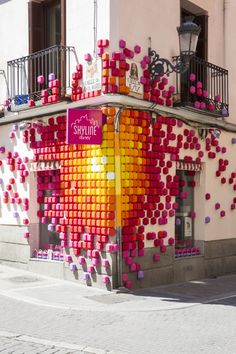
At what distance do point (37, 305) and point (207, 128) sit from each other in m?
6.02

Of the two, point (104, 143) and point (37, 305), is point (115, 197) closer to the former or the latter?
point (104, 143)

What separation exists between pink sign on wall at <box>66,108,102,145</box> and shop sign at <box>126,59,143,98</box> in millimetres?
874

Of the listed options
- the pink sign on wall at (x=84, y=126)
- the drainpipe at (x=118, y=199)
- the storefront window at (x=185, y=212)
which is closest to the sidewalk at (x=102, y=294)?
the drainpipe at (x=118, y=199)

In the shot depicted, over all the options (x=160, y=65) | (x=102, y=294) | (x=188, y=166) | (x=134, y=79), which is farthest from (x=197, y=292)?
(x=160, y=65)

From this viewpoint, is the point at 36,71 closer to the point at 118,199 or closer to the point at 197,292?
the point at 118,199

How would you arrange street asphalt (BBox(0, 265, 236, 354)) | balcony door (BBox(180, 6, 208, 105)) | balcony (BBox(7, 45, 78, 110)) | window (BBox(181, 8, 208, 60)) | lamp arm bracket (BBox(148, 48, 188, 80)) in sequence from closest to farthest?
street asphalt (BBox(0, 265, 236, 354))
lamp arm bracket (BBox(148, 48, 188, 80))
balcony (BBox(7, 45, 78, 110))
balcony door (BBox(180, 6, 208, 105))
window (BBox(181, 8, 208, 60))

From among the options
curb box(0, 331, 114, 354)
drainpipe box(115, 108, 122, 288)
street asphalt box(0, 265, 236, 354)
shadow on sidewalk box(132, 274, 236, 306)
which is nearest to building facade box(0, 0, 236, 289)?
drainpipe box(115, 108, 122, 288)

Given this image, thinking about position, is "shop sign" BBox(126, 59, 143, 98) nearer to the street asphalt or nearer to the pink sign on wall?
the pink sign on wall

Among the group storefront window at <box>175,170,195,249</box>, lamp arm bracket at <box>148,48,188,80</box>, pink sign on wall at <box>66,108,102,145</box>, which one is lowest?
storefront window at <box>175,170,195,249</box>

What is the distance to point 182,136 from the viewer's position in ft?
40.8

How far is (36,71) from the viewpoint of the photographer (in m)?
12.5

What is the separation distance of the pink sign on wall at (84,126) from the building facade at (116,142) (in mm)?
20

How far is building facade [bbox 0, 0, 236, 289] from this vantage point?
10.8 meters

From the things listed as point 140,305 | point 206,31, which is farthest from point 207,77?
point 140,305
